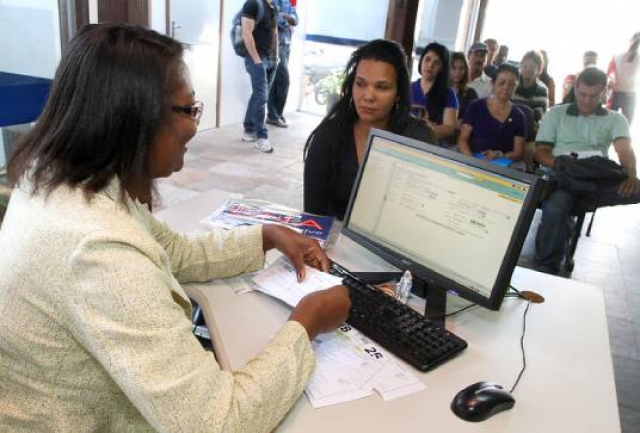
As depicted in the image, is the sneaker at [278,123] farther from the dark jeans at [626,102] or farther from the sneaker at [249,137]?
the dark jeans at [626,102]

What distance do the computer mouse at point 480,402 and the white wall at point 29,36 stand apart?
9.12 feet

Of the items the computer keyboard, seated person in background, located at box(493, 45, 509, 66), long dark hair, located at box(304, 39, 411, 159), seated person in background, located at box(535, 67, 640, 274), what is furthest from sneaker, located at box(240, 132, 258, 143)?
the computer keyboard

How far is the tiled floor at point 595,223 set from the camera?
2.49 meters

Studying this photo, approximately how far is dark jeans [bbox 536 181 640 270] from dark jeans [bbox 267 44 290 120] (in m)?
3.78

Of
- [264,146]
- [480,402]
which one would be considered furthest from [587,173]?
[264,146]

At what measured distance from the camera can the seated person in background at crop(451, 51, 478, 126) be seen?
432 cm

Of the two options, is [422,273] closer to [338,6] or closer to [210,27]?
[210,27]

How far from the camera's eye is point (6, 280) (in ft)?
2.56

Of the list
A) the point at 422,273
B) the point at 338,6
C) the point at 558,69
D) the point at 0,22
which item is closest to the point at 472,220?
the point at 422,273

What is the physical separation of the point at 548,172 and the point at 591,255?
740mm

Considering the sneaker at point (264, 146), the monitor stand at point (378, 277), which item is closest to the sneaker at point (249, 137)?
the sneaker at point (264, 146)

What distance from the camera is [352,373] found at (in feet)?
3.26

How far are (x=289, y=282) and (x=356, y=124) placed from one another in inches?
38.9

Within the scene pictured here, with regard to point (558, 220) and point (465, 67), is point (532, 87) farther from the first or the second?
point (558, 220)
